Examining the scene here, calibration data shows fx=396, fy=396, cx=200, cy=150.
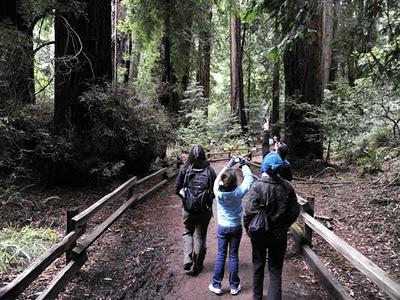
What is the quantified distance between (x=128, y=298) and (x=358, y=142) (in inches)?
425

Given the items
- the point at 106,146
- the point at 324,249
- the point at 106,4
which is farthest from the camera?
the point at 106,4

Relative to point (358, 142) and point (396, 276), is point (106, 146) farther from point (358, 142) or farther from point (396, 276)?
point (358, 142)

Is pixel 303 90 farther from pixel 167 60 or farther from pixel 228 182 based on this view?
pixel 228 182

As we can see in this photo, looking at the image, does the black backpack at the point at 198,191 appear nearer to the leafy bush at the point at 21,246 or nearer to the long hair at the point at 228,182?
the long hair at the point at 228,182

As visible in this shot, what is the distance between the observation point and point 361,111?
12148 mm

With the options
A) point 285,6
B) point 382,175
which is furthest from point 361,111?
point 285,6

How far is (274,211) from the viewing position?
4.37 m

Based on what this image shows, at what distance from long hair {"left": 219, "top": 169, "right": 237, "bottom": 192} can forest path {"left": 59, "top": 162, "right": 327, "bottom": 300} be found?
54.5 inches

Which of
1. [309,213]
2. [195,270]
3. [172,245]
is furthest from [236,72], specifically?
[195,270]

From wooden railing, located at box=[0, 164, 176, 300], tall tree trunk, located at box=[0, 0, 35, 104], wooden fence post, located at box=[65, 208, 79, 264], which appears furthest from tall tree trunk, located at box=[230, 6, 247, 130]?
wooden fence post, located at box=[65, 208, 79, 264]

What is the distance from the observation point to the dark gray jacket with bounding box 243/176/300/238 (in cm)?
435

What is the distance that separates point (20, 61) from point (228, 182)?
5.48m

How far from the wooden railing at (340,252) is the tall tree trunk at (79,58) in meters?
6.33

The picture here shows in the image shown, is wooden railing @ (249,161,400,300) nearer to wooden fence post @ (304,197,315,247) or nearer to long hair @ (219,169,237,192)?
wooden fence post @ (304,197,315,247)
